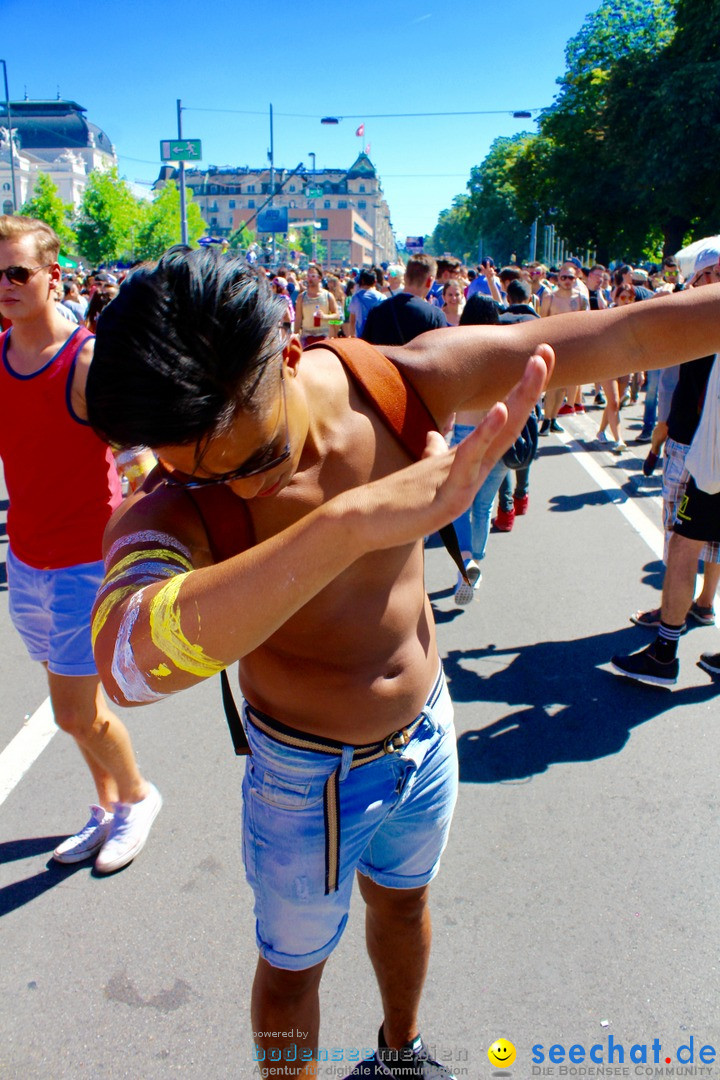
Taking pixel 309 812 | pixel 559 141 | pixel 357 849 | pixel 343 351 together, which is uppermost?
pixel 559 141

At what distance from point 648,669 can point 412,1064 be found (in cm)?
246

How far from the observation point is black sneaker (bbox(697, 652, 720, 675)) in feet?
13.6

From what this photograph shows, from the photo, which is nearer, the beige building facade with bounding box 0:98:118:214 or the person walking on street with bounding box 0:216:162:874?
the person walking on street with bounding box 0:216:162:874

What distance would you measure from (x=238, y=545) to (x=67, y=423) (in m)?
1.51

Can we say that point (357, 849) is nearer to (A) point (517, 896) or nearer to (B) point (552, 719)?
(A) point (517, 896)

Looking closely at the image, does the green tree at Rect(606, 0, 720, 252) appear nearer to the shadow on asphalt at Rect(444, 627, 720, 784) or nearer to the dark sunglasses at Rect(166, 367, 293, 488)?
the shadow on asphalt at Rect(444, 627, 720, 784)

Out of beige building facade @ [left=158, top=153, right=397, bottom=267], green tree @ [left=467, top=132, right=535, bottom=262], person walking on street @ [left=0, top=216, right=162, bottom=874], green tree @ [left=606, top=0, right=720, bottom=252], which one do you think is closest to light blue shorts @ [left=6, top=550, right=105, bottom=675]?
person walking on street @ [left=0, top=216, right=162, bottom=874]

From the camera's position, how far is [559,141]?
36.7 meters

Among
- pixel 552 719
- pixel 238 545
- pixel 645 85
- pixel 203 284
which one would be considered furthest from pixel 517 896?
pixel 645 85

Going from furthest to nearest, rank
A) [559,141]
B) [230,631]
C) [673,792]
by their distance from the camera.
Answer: [559,141] → [673,792] → [230,631]

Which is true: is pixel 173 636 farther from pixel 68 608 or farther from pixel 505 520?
pixel 505 520

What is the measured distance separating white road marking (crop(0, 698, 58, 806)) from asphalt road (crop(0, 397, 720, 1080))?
0.17 feet

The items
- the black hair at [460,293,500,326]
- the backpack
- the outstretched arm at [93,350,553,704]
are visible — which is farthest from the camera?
the black hair at [460,293,500,326]

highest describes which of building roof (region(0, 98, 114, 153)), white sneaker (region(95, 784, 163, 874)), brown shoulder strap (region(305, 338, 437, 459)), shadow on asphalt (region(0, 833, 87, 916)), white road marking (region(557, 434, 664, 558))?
building roof (region(0, 98, 114, 153))
